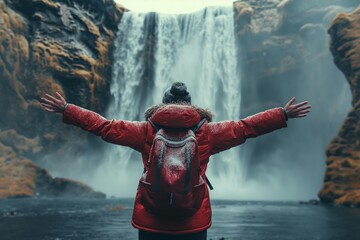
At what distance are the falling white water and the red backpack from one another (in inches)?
1754

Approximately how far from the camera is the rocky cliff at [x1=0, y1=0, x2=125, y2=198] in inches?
1674

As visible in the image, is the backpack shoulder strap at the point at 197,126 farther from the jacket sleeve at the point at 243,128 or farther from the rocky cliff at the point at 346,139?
the rocky cliff at the point at 346,139

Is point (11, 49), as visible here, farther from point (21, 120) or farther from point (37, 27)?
point (21, 120)

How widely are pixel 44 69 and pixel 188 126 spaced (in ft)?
145

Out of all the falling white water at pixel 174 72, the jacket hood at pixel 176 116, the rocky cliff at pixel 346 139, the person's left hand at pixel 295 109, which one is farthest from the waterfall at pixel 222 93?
the jacket hood at pixel 176 116

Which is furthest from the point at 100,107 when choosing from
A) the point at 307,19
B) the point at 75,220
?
the point at 75,220

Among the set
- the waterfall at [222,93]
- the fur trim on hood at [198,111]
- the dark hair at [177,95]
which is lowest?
the fur trim on hood at [198,111]

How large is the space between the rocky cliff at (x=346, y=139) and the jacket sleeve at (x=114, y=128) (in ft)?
87.0

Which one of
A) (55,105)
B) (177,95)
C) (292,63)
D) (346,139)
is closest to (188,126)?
(177,95)

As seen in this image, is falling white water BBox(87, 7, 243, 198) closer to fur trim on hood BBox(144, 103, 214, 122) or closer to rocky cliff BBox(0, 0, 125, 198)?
rocky cliff BBox(0, 0, 125, 198)

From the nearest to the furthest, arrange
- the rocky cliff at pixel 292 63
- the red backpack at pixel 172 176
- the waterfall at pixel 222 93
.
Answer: the red backpack at pixel 172 176
the rocky cliff at pixel 292 63
the waterfall at pixel 222 93

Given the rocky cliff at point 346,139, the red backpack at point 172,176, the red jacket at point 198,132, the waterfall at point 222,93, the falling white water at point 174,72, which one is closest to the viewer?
the red backpack at point 172,176

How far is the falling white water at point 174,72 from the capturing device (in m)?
49.4

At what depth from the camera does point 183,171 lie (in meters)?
3.33
